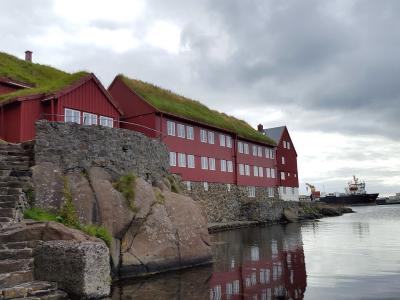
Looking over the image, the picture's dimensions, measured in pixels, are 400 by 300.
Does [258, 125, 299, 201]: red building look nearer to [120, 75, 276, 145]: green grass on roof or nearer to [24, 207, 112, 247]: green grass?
[120, 75, 276, 145]: green grass on roof

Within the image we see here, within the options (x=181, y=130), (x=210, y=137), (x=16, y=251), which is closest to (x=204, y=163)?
(x=210, y=137)

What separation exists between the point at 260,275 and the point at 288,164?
48263 mm

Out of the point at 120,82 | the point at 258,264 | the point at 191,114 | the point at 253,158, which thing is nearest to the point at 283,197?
the point at 253,158

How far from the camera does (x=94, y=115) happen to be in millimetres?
26391

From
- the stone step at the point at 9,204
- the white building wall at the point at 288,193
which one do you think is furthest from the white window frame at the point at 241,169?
the stone step at the point at 9,204

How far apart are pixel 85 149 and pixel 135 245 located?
4.51 metres

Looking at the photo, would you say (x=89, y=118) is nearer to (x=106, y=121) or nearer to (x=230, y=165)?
(x=106, y=121)

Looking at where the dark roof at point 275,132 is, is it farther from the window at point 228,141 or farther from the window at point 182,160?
the window at point 182,160

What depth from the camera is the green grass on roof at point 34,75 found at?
2501cm

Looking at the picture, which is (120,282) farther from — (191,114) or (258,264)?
(191,114)

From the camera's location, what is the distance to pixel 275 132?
209 ft

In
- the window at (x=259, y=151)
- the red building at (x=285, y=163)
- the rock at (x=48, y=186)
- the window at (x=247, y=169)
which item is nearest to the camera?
the rock at (x=48, y=186)

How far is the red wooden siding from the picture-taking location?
59.4m

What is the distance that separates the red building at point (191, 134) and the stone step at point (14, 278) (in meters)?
20.0
